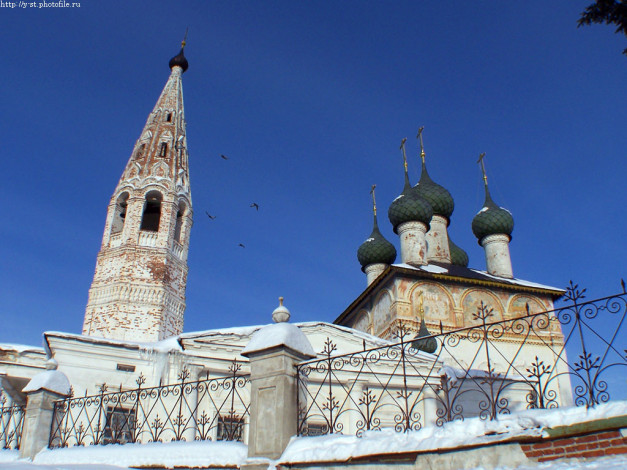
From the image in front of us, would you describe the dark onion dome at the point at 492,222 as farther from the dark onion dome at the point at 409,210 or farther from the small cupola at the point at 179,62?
the small cupola at the point at 179,62

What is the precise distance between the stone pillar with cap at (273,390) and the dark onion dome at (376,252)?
740 inches

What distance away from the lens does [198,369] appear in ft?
39.7

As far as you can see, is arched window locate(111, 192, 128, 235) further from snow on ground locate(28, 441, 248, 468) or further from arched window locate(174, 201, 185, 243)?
snow on ground locate(28, 441, 248, 468)

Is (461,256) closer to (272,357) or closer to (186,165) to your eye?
(186,165)

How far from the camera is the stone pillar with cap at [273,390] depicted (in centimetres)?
514

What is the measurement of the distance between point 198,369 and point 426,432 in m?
8.45

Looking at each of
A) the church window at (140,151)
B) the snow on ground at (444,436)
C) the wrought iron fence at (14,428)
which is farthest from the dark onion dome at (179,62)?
the snow on ground at (444,436)

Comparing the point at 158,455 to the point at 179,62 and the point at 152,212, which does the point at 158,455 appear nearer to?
the point at 152,212

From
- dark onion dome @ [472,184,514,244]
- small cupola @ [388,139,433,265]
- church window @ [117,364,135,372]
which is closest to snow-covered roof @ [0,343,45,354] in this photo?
church window @ [117,364,135,372]

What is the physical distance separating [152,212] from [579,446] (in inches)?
1005

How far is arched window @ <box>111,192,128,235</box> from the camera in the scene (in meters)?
25.8

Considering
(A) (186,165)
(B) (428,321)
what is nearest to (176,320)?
(A) (186,165)

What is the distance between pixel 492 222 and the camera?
914 inches

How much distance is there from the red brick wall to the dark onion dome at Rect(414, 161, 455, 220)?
20.8 metres
